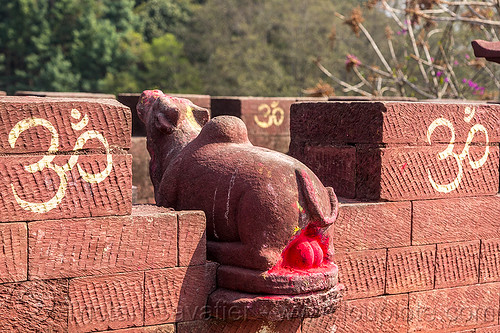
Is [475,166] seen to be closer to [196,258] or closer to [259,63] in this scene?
[196,258]

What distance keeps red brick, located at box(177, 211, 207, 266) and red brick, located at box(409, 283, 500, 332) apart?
162 cm

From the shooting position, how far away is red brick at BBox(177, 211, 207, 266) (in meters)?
3.89

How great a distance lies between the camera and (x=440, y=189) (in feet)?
16.3

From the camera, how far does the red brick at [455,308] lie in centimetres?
493

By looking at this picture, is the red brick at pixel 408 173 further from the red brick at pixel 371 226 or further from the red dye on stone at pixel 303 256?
the red dye on stone at pixel 303 256

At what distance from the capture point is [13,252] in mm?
3490

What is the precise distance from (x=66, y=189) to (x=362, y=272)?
1937mm

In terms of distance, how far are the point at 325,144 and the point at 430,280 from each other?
111cm

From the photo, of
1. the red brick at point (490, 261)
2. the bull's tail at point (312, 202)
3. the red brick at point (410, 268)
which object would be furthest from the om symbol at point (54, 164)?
the red brick at point (490, 261)

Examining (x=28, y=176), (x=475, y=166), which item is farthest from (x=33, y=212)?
(x=475, y=166)

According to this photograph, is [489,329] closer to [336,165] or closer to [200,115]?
[336,165]

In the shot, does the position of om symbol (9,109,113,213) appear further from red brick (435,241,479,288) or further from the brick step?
red brick (435,241,479,288)

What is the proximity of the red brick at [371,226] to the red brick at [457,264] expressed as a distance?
0.33 metres

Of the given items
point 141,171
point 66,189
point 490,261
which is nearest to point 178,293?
point 66,189
